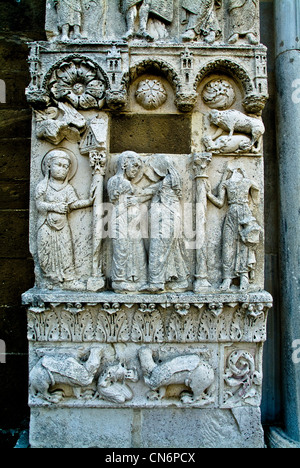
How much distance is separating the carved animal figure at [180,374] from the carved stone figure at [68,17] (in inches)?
113

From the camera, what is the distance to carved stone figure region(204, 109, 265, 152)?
2992mm

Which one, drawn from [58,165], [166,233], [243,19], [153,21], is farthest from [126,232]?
[243,19]

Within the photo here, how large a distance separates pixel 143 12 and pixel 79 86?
0.89 m

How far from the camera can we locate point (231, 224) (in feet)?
9.68

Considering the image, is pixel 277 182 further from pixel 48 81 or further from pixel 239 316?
pixel 48 81

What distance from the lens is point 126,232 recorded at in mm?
2900

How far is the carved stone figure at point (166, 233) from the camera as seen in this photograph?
2.88 m

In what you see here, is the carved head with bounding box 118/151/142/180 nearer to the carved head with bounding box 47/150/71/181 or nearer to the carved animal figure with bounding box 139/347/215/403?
the carved head with bounding box 47/150/71/181

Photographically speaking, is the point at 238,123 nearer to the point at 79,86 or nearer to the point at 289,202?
the point at 289,202

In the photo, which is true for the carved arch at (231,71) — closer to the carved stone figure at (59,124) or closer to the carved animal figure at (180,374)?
the carved stone figure at (59,124)

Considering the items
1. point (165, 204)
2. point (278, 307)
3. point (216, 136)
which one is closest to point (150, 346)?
point (165, 204)

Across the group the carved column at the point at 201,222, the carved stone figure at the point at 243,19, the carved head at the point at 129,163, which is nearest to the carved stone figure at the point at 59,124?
the carved head at the point at 129,163

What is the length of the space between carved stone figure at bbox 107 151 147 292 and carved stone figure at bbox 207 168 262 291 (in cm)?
68

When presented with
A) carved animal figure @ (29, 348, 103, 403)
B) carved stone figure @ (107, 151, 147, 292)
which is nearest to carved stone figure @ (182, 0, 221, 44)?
carved stone figure @ (107, 151, 147, 292)
